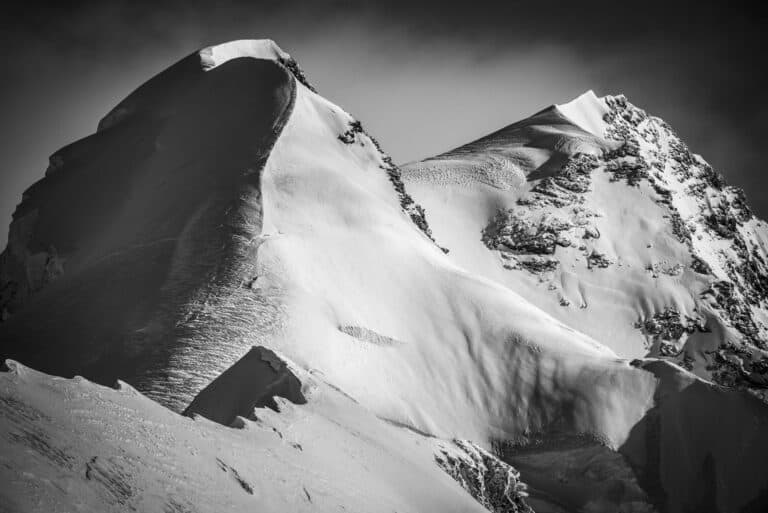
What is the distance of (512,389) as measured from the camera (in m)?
53.9

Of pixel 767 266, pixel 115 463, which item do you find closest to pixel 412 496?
pixel 115 463

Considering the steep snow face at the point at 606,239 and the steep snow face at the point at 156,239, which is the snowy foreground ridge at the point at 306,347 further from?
the steep snow face at the point at 606,239

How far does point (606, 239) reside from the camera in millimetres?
93938

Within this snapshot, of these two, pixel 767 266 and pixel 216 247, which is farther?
pixel 767 266

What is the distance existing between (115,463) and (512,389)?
34791mm

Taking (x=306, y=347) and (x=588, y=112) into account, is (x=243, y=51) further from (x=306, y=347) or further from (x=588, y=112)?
(x=588, y=112)

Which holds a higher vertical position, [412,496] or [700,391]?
[700,391]

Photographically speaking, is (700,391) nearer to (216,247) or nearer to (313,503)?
(216,247)

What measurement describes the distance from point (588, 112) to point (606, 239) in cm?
2768

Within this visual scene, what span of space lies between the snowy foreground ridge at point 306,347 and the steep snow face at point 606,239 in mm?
472

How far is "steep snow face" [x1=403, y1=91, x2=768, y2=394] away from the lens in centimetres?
8650

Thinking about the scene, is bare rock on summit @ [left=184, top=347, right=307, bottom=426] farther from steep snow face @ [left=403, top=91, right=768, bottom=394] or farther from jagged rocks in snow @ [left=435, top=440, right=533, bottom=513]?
steep snow face @ [left=403, top=91, right=768, bottom=394]

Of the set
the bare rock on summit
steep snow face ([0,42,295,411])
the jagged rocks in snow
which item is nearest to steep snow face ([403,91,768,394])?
steep snow face ([0,42,295,411])

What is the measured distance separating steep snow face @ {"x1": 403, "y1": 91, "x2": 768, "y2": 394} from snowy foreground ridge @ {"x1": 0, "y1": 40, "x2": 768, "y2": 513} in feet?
1.55
